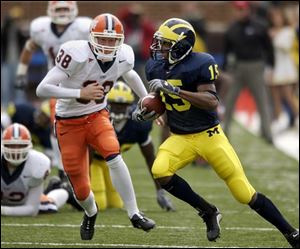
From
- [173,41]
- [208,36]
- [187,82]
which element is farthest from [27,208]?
[208,36]

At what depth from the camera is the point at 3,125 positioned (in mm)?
11352

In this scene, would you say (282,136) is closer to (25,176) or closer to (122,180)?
(25,176)

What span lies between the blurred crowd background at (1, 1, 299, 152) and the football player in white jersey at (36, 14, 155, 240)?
4356mm

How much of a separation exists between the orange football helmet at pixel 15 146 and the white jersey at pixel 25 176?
0.26 feet

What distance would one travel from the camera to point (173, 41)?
7855mm

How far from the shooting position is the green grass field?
343 inches

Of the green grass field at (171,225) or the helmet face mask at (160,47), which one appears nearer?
the helmet face mask at (160,47)

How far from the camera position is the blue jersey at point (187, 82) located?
7887 mm

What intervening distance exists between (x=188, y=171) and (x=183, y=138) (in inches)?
190

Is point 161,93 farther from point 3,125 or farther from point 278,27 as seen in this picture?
point 278,27

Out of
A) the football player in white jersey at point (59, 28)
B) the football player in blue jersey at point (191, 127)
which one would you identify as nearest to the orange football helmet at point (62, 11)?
the football player in white jersey at point (59, 28)

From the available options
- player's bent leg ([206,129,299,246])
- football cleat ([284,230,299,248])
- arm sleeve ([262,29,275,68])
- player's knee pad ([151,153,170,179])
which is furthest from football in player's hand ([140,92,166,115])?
arm sleeve ([262,29,275,68])

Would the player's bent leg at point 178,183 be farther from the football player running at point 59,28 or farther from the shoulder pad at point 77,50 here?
the football player running at point 59,28

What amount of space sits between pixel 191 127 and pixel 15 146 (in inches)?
77.1
